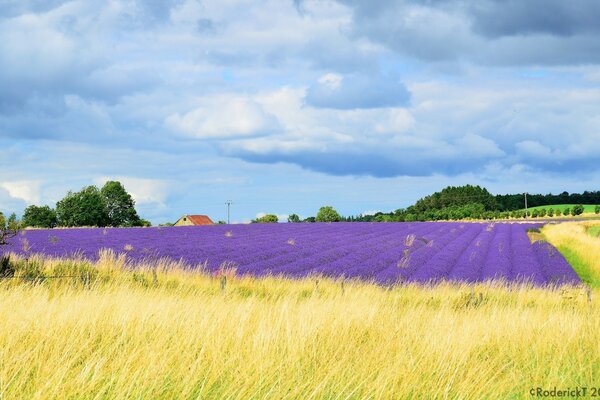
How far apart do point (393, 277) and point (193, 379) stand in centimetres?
1451

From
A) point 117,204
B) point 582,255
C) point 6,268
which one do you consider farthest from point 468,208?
point 6,268

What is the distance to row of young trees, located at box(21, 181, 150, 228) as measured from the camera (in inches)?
3105

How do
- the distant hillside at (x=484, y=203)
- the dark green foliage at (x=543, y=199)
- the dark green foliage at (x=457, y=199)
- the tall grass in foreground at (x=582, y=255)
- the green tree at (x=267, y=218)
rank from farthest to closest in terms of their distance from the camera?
the dark green foliage at (x=543, y=199) → the dark green foliage at (x=457, y=199) → the distant hillside at (x=484, y=203) → the green tree at (x=267, y=218) → the tall grass in foreground at (x=582, y=255)

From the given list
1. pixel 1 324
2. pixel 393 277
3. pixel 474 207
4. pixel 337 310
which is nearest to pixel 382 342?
pixel 337 310

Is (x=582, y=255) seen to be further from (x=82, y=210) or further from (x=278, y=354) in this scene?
(x=82, y=210)

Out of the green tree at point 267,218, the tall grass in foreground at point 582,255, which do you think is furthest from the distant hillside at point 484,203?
the tall grass in foreground at point 582,255

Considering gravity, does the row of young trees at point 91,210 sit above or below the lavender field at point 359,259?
above

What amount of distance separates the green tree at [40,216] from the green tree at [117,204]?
24.1ft

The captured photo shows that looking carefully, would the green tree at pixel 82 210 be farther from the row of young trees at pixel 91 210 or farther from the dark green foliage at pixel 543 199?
the dark green foliage at pixel 543 199

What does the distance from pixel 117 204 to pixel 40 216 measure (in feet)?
31.7

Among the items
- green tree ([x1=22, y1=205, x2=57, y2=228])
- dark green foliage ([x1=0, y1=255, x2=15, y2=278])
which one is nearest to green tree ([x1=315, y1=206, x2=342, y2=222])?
green tree ([x1=22, y1=205, x2=57, y2=228])

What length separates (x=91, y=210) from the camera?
79062mm

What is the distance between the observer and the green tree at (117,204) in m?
82.5

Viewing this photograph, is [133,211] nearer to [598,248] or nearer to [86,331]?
[598,248]
